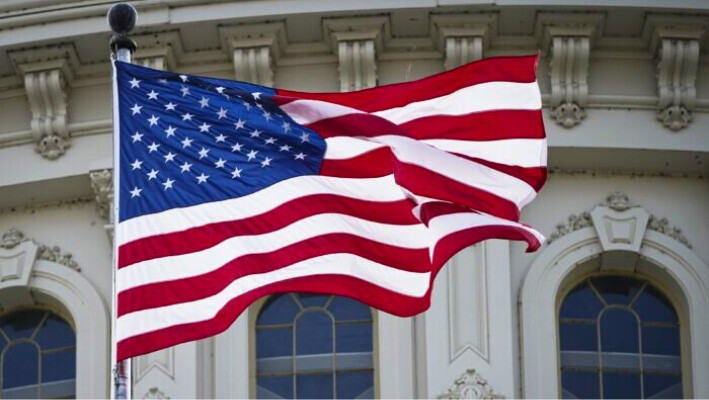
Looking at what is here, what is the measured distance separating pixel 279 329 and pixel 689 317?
4.03 metres

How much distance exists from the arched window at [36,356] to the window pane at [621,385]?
524 centimetres

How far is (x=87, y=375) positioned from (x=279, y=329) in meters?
1.94

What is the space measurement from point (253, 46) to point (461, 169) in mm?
6563

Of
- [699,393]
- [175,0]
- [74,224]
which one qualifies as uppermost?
[175,0]

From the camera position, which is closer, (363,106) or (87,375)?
(363,106)

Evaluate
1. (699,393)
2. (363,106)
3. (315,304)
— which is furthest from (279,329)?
(363,106)

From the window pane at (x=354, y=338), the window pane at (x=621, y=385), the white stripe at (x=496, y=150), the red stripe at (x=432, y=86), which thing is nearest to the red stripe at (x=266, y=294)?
the white stripe at (x=496, y=150)

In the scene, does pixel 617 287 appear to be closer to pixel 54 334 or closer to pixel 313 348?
pixel 313 348

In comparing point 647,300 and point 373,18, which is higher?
point 373,18

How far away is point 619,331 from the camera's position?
98.2ft

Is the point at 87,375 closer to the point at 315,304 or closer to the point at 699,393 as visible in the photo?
the point at 315,304

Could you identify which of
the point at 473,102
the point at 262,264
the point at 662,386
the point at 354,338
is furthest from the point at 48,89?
the point at 262,264

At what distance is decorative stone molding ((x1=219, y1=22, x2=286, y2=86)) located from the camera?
29828 millimetres

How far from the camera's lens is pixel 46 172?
30391mm
